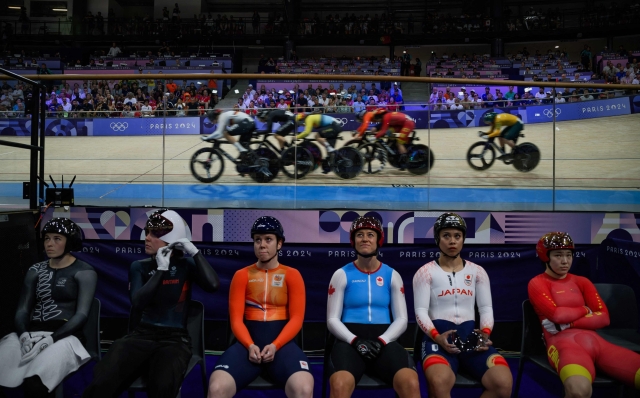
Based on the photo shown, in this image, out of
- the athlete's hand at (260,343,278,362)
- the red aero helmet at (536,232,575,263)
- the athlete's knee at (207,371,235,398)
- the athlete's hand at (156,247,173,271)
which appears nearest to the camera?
the athlete's knee at (207,371,235,398)

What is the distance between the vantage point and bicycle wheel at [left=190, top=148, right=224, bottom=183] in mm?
5062

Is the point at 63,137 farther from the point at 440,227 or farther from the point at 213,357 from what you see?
the point at 440,227

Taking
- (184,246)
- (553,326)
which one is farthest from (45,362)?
(553,326)

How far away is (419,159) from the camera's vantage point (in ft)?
16.7

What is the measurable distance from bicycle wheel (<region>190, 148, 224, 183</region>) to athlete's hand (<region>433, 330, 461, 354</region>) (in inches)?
109

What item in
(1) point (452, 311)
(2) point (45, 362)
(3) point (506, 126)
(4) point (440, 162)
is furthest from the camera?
(3) point (506, 126)

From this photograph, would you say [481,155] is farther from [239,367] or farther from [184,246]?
[239,367]

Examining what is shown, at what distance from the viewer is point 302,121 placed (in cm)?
504

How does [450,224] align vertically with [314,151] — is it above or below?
below

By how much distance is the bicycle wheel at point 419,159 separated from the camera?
5062mm

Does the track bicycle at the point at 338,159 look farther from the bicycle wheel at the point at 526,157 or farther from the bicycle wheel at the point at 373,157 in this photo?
the bicycle wheel at the point at 526,157

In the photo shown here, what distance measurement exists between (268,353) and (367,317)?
27.7 inches

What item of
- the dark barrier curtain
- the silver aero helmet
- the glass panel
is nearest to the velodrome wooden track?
the glass panel

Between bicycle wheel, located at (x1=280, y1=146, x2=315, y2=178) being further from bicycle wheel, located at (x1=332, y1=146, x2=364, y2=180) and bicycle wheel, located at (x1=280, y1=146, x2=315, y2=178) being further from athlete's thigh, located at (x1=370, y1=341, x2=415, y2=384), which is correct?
athlete's thigh, located at (x1=370, y1=341, x2=415, y2=384)
